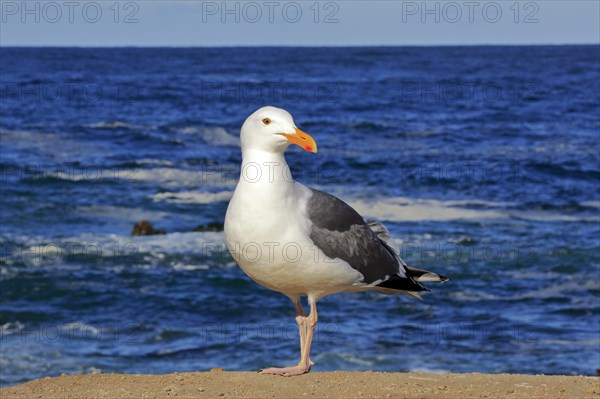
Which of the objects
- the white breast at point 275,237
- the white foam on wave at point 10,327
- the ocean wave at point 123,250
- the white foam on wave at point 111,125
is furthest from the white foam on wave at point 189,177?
the white breast at point 275,237

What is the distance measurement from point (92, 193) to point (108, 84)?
46.9 metres

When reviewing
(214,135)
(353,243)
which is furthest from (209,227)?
(214,135)

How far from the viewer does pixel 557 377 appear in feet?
25.5

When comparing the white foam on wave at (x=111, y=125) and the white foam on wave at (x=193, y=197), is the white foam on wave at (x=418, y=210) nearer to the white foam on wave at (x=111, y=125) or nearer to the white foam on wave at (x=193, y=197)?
the white foam on wave at (x=193, y=197)

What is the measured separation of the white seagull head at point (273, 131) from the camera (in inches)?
260

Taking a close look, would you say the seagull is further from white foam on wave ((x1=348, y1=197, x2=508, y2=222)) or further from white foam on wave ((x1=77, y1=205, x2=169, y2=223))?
white foam on wave ((x1=77, y1=205, x2=169, y2=223))

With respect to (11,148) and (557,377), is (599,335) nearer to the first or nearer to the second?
(557,377)

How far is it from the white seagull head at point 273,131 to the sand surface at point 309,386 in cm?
167

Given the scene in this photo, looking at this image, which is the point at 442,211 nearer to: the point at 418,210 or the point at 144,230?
the point at 418,210

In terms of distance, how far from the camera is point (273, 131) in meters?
6.62

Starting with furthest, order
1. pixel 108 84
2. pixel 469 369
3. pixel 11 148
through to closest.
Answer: pixel 108 84
pixel 11 148
pixel 469 369

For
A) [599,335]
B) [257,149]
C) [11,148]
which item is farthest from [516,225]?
[11,148]

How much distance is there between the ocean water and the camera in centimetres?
1390

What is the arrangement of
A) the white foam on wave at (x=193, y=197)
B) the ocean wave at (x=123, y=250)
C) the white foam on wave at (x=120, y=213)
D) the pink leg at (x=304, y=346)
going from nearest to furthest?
the pink leg at (x=304, y=346), the ocean wave at (x=123, y=250), the white foam on wave at (x=120, y=213), the white foam on wave at (x=193, y=197)
